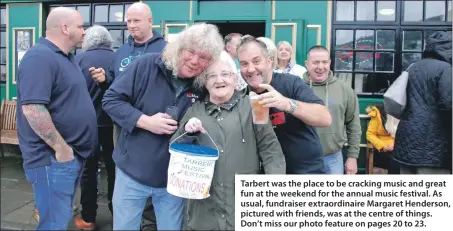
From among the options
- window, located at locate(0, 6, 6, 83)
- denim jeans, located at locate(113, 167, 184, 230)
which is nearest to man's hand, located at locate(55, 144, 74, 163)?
denim jeans, located at locate(113, 167, 184, 230)

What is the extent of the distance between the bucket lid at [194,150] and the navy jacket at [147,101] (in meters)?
0.26

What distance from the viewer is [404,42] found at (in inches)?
204

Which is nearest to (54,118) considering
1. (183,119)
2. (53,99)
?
(53,99)

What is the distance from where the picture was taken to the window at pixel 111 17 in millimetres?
6121

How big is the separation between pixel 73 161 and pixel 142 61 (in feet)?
2.86

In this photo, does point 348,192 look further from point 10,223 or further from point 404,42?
point 404,42

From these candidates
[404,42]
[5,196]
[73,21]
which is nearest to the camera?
[73,21]

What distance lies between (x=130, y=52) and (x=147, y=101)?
46.0 inches

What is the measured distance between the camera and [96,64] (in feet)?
10.7

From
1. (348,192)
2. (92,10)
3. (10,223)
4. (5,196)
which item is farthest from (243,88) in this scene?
(92,10)

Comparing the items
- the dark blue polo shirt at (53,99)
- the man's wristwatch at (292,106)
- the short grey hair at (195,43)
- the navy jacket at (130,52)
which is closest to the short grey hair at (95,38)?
the navy jacket at (130,52)

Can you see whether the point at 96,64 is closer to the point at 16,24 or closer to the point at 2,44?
the point at 16,24

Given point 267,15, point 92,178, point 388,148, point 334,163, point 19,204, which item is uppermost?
point 267,15

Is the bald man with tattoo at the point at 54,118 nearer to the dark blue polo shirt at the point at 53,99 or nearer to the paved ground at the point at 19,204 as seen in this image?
the dark blue polo shirt at the point at 53,99
